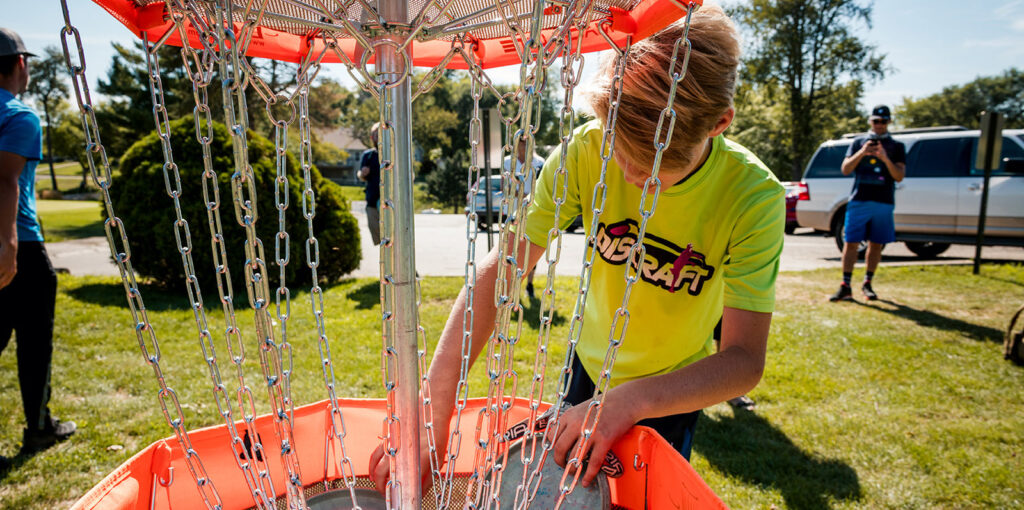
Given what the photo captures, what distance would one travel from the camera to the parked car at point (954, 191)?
309 inches

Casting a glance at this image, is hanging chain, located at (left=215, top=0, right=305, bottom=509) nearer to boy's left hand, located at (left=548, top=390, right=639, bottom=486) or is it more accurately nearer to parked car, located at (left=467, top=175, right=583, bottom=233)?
parked car, located at (left=467, top=175, right=583, bottom=233)

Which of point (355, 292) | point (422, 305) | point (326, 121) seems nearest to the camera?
point (422, 305)

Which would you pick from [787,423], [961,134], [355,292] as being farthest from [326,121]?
[787,423]

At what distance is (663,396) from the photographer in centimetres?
119

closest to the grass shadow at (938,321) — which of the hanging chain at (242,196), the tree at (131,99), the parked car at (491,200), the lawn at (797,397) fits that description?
the lawn at (797,397)

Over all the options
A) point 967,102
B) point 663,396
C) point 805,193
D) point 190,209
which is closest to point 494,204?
point 805,193

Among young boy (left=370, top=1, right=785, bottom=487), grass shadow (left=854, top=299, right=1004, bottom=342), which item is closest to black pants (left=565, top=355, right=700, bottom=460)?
young boy (left=370, top=1, right=785, bottom=487)

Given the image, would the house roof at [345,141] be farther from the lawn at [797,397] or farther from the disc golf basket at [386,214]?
the disc golf basket at [386,214]

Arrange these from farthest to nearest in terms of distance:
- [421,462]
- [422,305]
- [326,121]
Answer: [326,121]
[422,305]
[421,462]

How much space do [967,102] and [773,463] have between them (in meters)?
75.4

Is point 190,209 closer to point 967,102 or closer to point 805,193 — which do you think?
point 805,193

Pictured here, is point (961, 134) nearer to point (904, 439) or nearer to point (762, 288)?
point (904, 439)

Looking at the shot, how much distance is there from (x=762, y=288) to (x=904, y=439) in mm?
2504

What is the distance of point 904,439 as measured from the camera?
3021 millimetres
